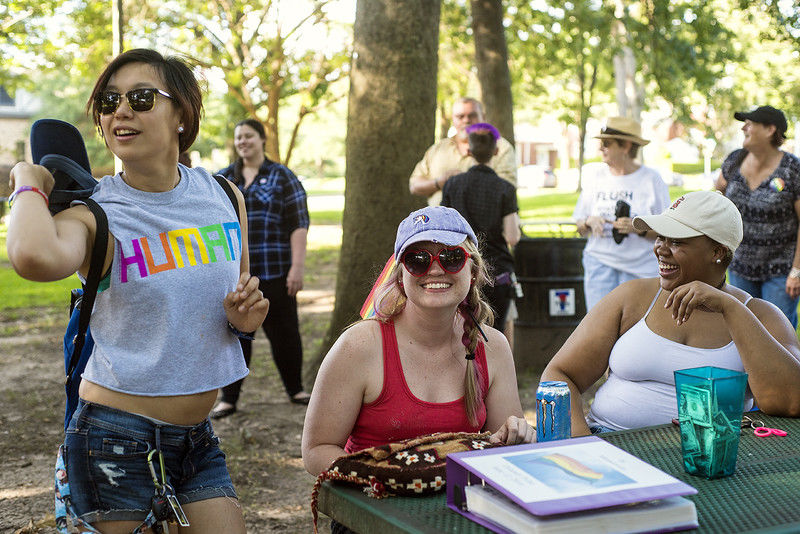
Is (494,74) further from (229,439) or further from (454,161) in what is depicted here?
(229,439)

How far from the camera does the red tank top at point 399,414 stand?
8.55ft

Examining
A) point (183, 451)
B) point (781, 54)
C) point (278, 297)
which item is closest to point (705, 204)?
point (183, 451)

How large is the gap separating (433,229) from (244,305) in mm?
588

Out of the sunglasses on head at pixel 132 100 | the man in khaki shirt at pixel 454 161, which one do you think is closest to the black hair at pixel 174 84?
the sunglasses on head at pixel 132 100

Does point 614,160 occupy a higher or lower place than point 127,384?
higher

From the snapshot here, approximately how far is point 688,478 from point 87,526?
1.54 metres

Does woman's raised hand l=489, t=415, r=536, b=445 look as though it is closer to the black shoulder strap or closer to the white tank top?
the white tank top

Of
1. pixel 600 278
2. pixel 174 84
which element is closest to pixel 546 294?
pixel 600 278

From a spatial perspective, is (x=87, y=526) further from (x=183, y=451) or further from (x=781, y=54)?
(x=781, y=54)

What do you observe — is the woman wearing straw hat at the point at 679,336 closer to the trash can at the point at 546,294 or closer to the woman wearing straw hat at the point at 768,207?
the woman wearing straw hat at the point at 768,207

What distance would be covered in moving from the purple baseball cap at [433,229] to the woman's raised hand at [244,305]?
438 mm

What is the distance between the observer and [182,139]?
2.69 metres

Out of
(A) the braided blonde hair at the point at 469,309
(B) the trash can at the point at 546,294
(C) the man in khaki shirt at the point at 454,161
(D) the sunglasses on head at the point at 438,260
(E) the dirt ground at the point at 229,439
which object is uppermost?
(C) the man in khaki shirt at the point at 454,161

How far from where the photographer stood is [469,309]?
2791mm
